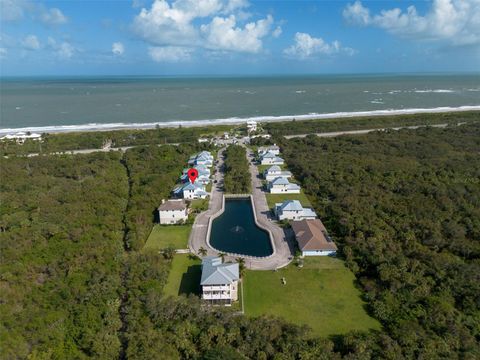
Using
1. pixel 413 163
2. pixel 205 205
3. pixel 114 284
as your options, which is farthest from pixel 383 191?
pixel 114 284

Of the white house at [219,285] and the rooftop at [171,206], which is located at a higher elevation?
the rooftop at [171,206]

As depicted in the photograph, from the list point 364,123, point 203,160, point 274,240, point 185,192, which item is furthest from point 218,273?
point 364,123

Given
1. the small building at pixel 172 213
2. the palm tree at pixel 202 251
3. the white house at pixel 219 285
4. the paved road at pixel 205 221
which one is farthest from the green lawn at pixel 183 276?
the small building at pixel 172 213

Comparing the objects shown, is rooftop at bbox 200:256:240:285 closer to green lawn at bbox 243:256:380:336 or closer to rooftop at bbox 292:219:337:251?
green lawn at bbox 243:256:380:336

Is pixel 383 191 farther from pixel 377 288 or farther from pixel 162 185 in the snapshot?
pixel 162 185

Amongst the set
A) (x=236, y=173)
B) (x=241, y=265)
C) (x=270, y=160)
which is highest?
(x=236, y=173)

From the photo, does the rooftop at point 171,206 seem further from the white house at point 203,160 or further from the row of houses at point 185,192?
the white house at point 203,160

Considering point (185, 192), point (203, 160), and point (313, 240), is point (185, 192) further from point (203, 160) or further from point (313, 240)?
point (313, 240)
